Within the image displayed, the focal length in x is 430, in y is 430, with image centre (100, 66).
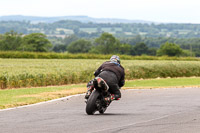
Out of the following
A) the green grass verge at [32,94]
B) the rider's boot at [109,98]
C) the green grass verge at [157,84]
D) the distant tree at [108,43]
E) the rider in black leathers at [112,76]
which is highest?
the rider in black leathers at [112,76]

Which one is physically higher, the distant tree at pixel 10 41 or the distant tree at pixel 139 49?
the distant tree at pixel 10 41

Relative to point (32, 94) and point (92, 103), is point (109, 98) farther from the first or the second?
point (32, 94)

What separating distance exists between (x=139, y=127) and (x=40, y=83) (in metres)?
Result: 19.2

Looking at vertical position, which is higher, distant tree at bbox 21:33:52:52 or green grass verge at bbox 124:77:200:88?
green grass verge at bbox 124:77:200:88

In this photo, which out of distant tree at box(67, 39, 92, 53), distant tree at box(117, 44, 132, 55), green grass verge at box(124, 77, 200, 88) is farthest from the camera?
distant tree at box(67, 39, 92, 53)

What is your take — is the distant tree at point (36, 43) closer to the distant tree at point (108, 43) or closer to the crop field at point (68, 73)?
the distant tree at point (108, 43)

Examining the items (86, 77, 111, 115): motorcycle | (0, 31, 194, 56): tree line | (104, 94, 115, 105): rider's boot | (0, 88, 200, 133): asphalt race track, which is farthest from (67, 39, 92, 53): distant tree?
(0, 88, 200, 133): asphalt race track

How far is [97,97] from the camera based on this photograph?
470 inches

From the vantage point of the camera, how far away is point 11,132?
8.57m

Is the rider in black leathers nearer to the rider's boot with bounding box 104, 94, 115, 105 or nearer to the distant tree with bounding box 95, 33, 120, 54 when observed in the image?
the rider's boot with bounding box 104, 94, 115, 105

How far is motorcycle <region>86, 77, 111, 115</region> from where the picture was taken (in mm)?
11805

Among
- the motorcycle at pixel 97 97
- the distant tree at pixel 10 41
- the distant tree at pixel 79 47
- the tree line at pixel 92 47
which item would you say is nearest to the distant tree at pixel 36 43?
the tree line at pixel 92 47

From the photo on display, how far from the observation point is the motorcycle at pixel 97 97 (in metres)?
11.8

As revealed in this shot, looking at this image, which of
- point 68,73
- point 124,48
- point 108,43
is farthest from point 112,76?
point 124,48
